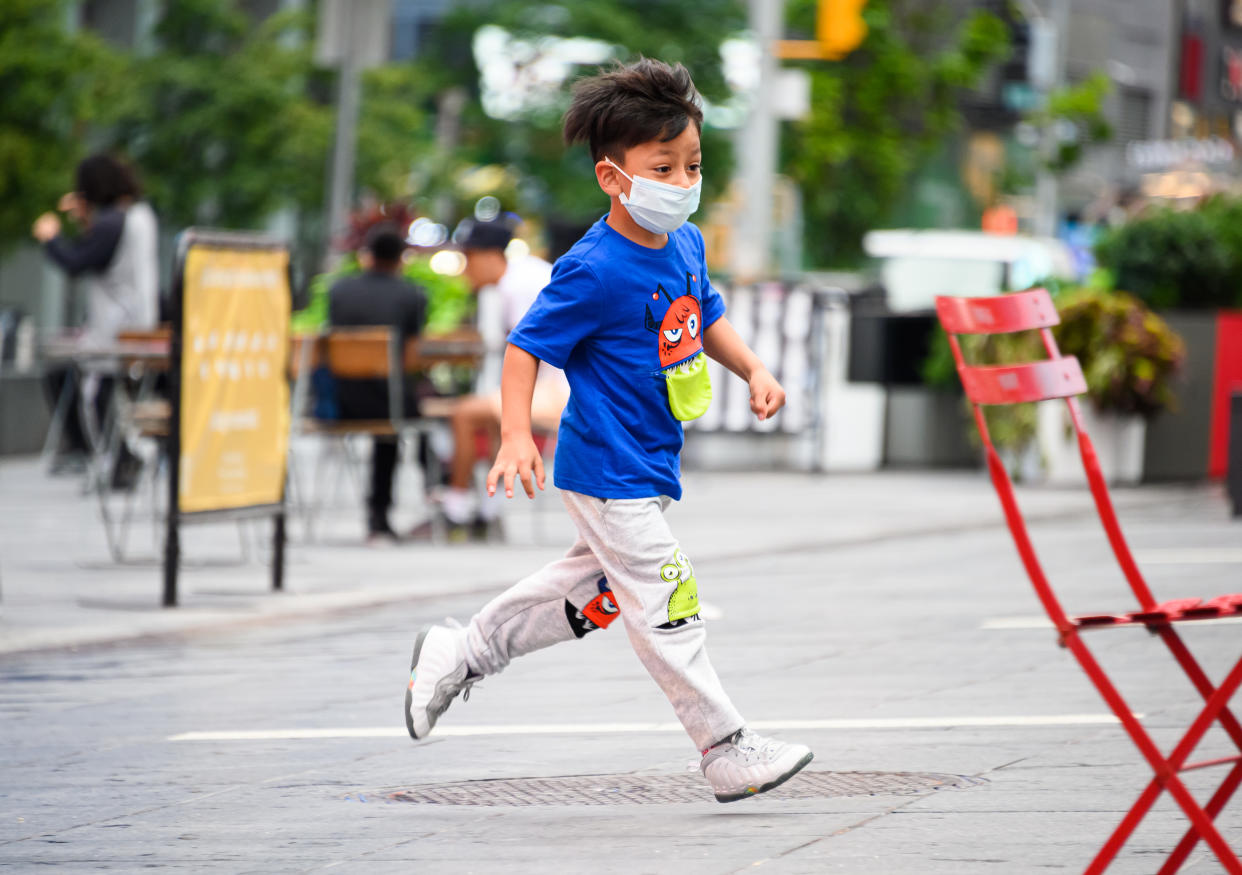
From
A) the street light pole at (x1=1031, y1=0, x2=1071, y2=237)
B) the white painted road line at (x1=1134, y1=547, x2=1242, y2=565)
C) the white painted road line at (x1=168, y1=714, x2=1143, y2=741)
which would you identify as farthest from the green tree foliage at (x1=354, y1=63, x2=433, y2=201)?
the street light pole at (x1=1031, y1=0, x2=1071, y2=237)

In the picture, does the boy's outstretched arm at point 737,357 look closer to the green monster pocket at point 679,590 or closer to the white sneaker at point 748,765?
the green monster pocket at point 679,590

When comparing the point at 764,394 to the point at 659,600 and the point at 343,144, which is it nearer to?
the point at 659,600

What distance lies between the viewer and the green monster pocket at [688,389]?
442cm

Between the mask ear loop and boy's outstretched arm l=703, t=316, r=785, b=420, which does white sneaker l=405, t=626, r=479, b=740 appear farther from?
the mask ear loop

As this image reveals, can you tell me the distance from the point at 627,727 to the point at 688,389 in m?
1.33

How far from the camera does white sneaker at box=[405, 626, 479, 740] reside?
4707 millimetres

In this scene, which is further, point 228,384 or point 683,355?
point 228,384

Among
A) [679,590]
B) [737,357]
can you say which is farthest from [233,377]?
[679,590]

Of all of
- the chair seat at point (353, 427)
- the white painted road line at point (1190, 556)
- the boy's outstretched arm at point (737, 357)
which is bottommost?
the white painted road line at point (1190, 556)

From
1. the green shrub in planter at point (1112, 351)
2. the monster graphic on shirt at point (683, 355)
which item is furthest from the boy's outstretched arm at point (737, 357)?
the green shrub in planter at point (1112, 351)

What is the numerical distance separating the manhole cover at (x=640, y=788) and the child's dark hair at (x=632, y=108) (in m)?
1.42

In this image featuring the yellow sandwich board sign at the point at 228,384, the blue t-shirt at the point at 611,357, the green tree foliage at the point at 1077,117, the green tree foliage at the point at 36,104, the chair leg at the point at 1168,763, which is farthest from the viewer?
the green tree foliage at the point at 1077,117

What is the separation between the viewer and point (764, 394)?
4.51 m

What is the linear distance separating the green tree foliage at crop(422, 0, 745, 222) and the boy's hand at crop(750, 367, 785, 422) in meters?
31.5
